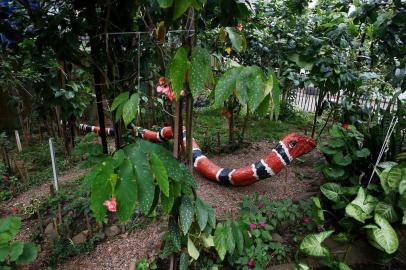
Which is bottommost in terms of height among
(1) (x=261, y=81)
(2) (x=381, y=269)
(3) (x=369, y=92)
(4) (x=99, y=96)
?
(2) (x=381, y=269)

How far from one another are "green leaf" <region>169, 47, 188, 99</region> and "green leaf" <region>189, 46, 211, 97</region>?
32 mm

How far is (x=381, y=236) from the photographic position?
1.82 metres

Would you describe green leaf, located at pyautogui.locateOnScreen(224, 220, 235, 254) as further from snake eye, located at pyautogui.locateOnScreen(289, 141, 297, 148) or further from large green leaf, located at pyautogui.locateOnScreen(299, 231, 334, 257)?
snake eye, located at pyautogui.locateOnScreen(289, 141, 297, 148)

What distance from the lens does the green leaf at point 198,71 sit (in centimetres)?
90

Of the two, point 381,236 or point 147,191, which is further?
point 381,236

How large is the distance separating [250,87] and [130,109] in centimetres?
38

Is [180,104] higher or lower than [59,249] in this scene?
higher

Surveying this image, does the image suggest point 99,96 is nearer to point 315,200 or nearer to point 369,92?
point 315,200

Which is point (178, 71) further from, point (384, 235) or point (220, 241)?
point (384, 235)

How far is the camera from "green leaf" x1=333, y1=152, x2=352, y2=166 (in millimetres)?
2291

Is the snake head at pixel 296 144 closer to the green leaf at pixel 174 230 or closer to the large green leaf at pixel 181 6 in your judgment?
the green leaf at pixel 174 230

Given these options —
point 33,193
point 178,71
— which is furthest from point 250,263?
point 33,193

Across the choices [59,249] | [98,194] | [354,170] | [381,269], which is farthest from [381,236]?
[59,249]

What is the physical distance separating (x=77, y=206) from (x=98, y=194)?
184cm
